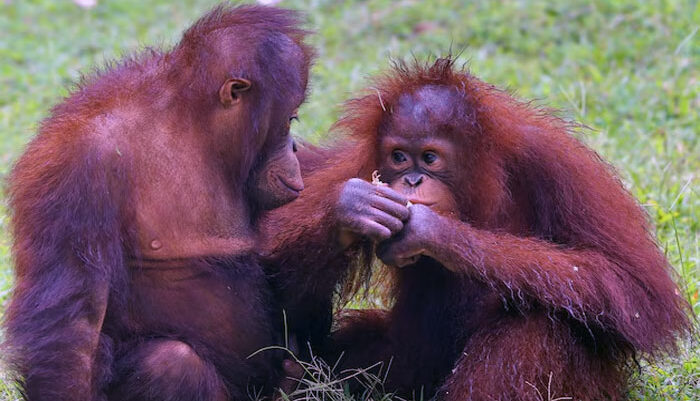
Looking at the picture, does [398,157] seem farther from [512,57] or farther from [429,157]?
[512,57]

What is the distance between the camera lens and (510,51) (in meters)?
7.90

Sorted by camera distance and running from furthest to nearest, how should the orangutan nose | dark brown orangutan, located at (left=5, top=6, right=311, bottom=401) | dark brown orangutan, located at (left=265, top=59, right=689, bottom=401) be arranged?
the orangutan nose
dark brown orangutan, located at (left=265, top=59, right=689, bottom=401)
dark brown orangutan, located at (left=5, top=6, right=311, bottom=401)

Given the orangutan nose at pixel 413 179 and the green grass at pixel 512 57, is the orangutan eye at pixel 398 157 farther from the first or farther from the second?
the green grass at pixel 512 57

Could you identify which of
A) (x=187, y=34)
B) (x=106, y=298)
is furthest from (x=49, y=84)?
(x=106, y=298)

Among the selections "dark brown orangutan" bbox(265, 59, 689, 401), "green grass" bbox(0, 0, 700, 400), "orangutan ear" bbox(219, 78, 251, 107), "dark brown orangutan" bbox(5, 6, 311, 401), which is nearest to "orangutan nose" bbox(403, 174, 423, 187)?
"dark brown orangutan" bbox(265, 59, 689, 401)

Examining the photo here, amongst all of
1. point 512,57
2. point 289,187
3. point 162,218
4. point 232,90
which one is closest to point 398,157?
point 289,187

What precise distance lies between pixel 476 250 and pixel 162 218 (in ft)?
3.41

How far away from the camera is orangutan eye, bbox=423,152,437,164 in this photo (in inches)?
153

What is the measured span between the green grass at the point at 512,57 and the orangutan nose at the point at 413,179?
5.07 feet

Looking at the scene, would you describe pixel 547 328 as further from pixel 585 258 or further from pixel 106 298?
pixel 106 298

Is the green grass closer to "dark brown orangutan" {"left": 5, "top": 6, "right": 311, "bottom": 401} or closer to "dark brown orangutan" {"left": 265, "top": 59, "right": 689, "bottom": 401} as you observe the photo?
"dark brown orangutan" {"left": 265, "top": 59, "right": 689, "bottom": 401}

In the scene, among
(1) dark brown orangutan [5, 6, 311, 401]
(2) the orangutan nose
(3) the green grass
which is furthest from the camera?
(3) the green grass

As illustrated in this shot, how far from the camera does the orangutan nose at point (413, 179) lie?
3836 mm

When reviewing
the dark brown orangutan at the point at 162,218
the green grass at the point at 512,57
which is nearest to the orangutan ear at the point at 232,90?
the dark brown orangutan at the point at 162,218
